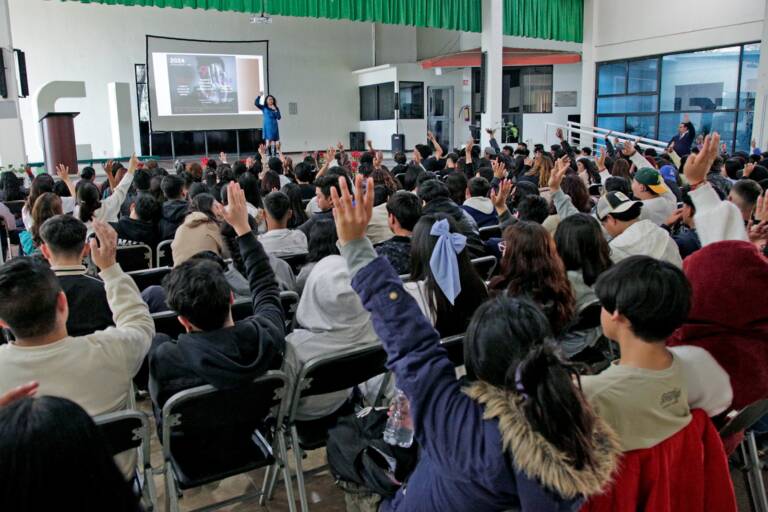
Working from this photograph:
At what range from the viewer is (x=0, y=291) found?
67.6 inches

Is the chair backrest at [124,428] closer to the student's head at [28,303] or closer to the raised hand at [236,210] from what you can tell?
the student's head at [28,303]

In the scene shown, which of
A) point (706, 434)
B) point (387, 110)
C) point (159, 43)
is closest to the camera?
point (706, 434)

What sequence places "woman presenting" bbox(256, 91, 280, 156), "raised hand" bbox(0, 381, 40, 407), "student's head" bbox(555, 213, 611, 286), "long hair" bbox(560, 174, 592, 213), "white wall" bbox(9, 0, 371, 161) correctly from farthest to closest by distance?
"white wall" bbox(9, 0, 371, 161) < "woman presenting" bbox(256, 91, 280, 156) < "long hair" bbox(560, 174, 592, 213) < "student's head" bbox(555, 213, 611, 286) < "raised hand" bbox(0, 381, 40, 407)

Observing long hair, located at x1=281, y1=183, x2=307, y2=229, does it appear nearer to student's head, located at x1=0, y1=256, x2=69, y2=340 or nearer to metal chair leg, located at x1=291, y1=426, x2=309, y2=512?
metal chair leg, located at x1=291, y1=426, x2=309, y2=512

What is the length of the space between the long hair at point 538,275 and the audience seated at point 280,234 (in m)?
1.68

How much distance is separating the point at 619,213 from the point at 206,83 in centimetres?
1416

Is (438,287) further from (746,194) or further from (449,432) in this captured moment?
(746,194)

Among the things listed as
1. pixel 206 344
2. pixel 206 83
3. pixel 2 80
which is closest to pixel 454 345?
pixel 206 344

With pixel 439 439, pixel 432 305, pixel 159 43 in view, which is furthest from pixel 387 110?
pixel 439 439

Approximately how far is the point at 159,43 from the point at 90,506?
16337 mm

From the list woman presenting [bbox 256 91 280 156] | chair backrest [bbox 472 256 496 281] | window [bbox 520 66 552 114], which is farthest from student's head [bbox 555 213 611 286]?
window [bbox 520 66 552 114]

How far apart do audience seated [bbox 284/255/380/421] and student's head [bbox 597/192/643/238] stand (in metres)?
1.86

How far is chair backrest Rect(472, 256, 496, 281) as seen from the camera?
3.47m

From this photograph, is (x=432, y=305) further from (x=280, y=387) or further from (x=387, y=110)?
(x=387, y=110)
